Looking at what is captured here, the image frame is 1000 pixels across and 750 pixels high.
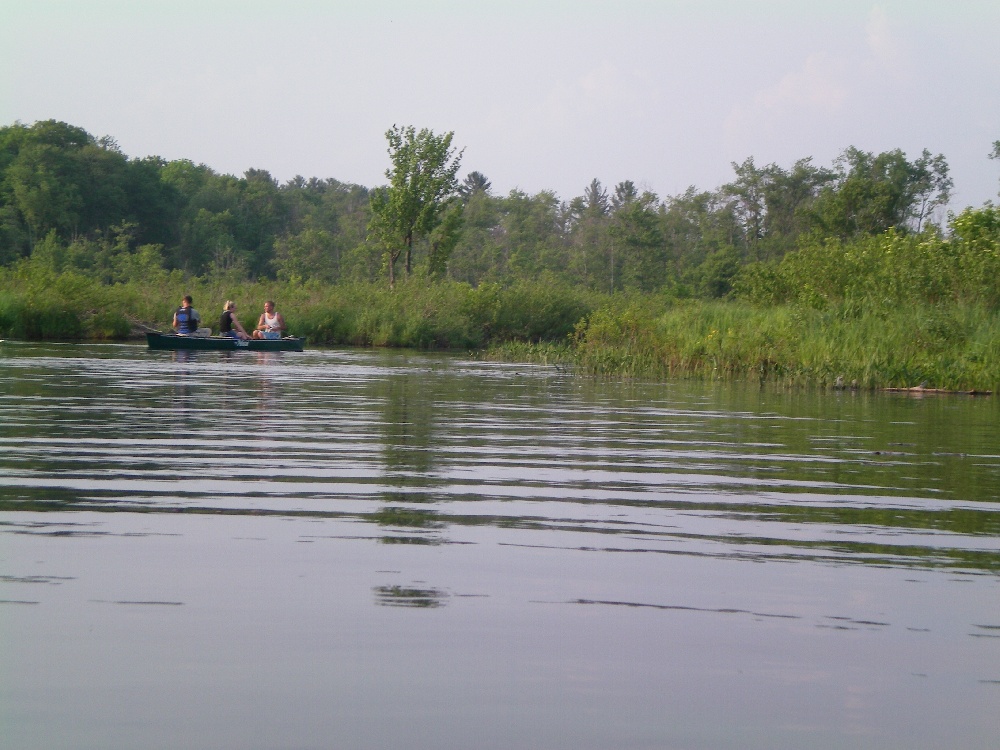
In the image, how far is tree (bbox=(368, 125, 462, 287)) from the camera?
50.2m

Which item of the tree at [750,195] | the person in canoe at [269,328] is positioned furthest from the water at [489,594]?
the tree at [750,195]

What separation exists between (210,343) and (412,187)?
23520 mm

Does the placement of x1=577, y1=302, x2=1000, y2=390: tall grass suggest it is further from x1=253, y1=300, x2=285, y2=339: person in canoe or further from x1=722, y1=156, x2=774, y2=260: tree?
x1=722, y1=156, x2=774, y2=260: tree

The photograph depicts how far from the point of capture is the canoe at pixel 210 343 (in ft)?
90.7

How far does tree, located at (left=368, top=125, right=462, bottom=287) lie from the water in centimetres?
4146

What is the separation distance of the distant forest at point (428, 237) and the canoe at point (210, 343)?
73.3ft

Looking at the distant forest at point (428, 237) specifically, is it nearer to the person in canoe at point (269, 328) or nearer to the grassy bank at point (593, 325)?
the grassy bank at point (593, 325)

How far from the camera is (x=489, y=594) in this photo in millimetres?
4148

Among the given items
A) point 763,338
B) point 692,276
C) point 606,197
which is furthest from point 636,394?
point 606,197

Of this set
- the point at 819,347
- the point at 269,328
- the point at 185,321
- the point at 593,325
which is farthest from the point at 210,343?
the point at 819,347

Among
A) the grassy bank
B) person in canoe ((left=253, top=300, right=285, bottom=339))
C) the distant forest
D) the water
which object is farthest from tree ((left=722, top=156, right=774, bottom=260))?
the water

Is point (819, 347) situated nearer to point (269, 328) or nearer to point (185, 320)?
point (269, 328)

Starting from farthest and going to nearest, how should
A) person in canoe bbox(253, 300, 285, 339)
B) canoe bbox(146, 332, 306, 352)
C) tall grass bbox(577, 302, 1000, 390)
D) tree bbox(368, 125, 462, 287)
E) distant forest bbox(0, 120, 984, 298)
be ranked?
1. distant forest bbox(0, 120, 984, 298)
2. tree bbox(368, 125, 462, 287)
3. person in canoe bbox(253, 300, 285, 339)
4. canoe bbox(146, 332, 306, 352)
5. tall grass bbox(577, 302, 1000, 390)

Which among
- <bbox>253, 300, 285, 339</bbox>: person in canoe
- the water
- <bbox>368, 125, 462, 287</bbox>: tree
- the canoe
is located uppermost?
<bbox>368, 125, 462, 287</bbox>: tree
